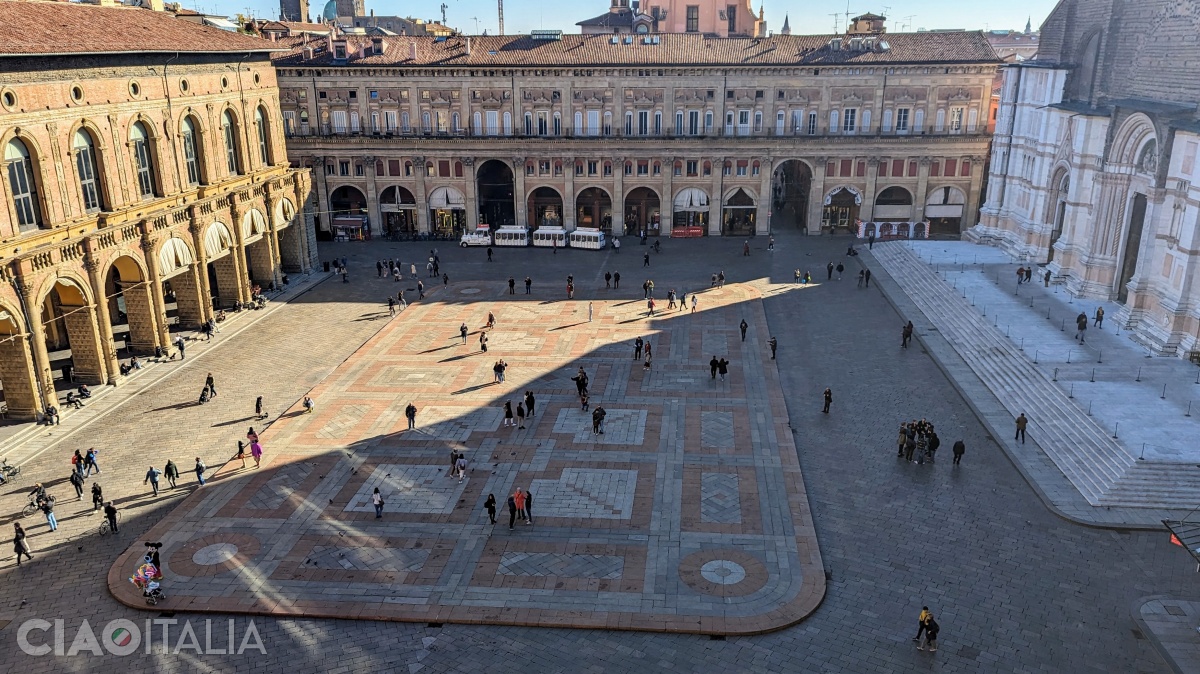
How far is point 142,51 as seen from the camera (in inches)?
1652

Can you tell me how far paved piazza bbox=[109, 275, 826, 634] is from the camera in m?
24.2

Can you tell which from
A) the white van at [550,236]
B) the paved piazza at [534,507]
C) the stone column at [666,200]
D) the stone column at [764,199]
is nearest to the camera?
the paved piazza at [534,507]

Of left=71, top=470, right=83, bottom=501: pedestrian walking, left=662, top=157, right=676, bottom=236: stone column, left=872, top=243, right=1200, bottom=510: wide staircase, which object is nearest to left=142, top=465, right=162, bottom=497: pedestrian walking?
left=71, top=470, right=83, bottom=501: pedestrian walking

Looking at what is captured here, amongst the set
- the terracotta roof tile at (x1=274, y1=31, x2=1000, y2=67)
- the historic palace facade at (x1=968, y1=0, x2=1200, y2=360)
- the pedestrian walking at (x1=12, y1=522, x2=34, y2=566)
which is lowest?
the pedestrian walking at (x1=12, y1=522, x2=34, y2=566)

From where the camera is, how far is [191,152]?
48.8 meters

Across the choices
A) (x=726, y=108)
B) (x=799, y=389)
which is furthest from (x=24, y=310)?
(x=726, y=108)

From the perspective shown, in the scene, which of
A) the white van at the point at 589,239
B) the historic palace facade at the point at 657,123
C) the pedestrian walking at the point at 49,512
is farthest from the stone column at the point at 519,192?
the pedestrian walking at the point at 49,512

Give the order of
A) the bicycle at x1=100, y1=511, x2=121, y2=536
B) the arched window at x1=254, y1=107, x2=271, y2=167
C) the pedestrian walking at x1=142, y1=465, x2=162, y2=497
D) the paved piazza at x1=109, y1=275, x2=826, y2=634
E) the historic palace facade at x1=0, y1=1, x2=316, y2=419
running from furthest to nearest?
the arched window at x1=254, y1=107, x2=271, y2=167, the historic palace facade at x1=0, y1=1, x2=316, y2=419, the pedestrian walking at x1=142, y1=465, x2=162, y2=497, the bicycle at x1=100, y1=511, x2=121, y2=536, the paved piazza at x1=109, y1=275, x2=826, y2=634

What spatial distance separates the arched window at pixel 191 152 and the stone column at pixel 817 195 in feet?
152

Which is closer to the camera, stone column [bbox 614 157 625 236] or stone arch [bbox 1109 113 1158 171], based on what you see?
stone arch [bbox 1109 113 1158 171]

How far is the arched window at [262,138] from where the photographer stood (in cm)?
Answer: 5585

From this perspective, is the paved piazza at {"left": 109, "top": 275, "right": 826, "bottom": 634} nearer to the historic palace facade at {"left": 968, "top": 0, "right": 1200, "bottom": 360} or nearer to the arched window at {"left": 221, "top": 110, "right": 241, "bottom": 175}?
the arched window at {"left": 221, "top": 110, "right": 241, "bottom": 175}

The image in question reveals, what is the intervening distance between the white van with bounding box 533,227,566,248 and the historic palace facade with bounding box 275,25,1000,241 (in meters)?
2.50

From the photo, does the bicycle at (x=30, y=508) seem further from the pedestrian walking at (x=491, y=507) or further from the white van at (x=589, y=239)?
the white van at (x=589, y=239)
